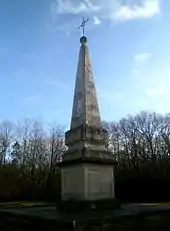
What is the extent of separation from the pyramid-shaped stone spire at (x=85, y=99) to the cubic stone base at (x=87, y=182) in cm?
205

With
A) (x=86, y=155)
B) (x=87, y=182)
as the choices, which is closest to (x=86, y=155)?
(x=86, y=155)

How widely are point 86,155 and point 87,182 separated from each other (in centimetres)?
113

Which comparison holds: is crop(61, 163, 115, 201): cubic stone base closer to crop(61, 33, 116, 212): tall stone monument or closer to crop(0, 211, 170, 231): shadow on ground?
crop(61, 33, 116, 212): tall stone monument

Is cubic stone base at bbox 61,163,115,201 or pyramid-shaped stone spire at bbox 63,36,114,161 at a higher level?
pyramid-shaped stone spire at bbox 63,36,114,161

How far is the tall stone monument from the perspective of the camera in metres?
12.2

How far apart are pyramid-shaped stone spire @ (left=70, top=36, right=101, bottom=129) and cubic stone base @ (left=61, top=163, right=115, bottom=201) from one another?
2054 millimetres

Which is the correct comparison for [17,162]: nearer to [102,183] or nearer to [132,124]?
[132,124]

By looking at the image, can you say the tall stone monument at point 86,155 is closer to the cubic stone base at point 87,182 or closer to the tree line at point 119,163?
the cubic stone base at point 87,182

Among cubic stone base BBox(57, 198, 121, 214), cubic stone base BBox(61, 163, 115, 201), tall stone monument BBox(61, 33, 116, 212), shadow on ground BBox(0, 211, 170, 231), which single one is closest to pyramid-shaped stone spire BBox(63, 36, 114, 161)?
tall stone monument BBox(61, 33, 116, 212)

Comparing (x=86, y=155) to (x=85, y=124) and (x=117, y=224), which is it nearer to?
(x=85, y=124)

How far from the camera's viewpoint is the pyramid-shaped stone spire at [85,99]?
44.3 ft

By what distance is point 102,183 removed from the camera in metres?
12.5

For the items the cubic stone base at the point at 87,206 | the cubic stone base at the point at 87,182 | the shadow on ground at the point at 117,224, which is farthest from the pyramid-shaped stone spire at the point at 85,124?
the shadow on ground at the point at 117,224

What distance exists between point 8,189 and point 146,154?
21.3 m
